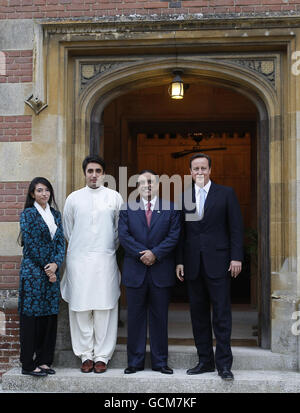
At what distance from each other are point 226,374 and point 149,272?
127 cm

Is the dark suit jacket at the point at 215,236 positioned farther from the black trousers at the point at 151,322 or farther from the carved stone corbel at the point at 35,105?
the carved stone corbel at the point at 35,105

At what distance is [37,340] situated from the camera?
544cm

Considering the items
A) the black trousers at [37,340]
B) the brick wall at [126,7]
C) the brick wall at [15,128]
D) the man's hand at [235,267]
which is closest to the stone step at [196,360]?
the black trousers at [37,340]

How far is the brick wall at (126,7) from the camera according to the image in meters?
6.05

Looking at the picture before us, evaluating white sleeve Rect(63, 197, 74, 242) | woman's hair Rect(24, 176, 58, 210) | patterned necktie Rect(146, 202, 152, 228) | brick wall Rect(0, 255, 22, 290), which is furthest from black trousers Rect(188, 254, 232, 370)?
brick wall Rect(0, 255, 22, 290)

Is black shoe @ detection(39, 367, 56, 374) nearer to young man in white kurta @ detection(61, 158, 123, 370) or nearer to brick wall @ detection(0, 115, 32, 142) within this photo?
young man in white kurta @ detection(61, 158, 123, 370)

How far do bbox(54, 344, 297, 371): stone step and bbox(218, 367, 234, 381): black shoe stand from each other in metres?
0.46

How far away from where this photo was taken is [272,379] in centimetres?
541

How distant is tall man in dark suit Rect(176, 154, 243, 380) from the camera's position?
211 inches

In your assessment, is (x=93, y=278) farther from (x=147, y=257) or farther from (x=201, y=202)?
(x=201, y=202)

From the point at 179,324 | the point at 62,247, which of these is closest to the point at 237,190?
the point at 179,324

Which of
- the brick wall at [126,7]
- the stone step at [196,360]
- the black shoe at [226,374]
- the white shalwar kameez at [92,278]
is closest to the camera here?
the black shoe at [226,374]

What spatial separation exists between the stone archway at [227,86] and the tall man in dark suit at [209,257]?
927 mm

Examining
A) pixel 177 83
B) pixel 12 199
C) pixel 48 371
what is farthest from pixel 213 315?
pixel 177 83
